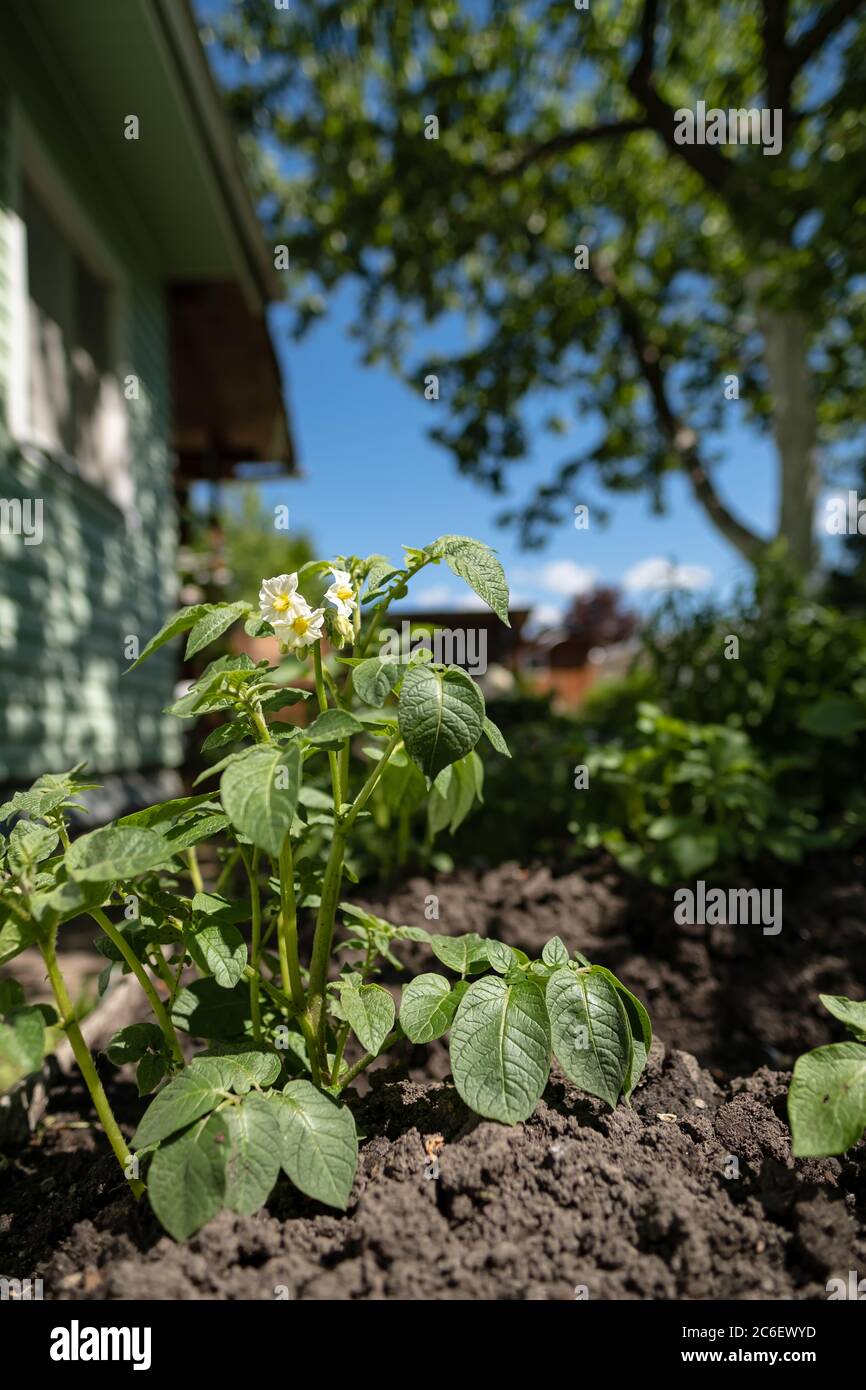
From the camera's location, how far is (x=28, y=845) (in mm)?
1064

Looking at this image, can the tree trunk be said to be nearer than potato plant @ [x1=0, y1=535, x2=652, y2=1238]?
No

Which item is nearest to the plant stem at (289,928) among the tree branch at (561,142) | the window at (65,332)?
the window at (65,332)

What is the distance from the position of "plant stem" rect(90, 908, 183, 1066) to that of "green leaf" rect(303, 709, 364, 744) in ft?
1.22

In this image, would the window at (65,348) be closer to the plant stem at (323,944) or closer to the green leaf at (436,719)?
the plant stem at (323,944)

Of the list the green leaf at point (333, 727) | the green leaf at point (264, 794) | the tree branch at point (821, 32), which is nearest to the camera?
the green leaf at point (264, 794)

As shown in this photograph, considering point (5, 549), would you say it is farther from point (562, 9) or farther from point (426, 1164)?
point (562, 9)

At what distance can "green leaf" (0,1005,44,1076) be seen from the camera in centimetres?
90

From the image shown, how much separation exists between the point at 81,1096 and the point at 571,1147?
1.22 m

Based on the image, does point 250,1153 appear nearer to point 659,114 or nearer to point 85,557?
point 85,557

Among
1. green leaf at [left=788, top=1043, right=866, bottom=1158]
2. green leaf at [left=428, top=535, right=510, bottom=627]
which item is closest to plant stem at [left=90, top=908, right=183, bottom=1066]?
green leaf at [left=428, top=535, right=510, bottom=627]

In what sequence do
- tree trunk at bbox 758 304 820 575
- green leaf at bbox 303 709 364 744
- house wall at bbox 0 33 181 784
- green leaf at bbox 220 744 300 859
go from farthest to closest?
1. tree trunk at bbox 758 304 820 575
2. house wall at bbox 0 33 181 784
3. green leaf at bbox 303 709 364 744
4. green leaf at bbox 220 744 300 859

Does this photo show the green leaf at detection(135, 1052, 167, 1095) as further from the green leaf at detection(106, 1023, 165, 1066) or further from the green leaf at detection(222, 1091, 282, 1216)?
the green leaf at detection(222, 1091, 282, 1216)

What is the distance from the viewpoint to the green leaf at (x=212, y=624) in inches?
44.0

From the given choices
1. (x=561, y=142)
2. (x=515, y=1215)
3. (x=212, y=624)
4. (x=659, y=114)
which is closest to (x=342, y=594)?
(x=212, y=624)
